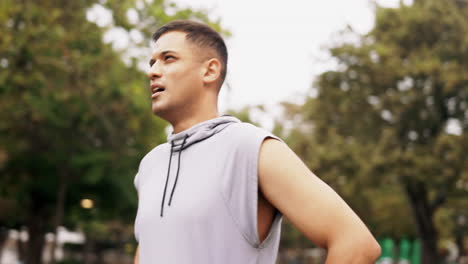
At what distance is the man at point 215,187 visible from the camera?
6.03 feet

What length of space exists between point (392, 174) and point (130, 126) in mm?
12249

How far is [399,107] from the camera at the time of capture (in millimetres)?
27031

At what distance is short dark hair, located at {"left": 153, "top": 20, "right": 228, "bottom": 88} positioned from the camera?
223cm

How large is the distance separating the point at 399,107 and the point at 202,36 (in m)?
25.7

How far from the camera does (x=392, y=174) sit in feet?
86.7

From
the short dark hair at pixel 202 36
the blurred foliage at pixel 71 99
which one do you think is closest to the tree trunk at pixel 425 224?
the blurred foliage at pixel 71 99

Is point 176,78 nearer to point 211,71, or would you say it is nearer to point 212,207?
point 211,71

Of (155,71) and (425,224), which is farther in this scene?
(425,224)

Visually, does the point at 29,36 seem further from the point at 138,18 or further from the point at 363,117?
the point at 363,117

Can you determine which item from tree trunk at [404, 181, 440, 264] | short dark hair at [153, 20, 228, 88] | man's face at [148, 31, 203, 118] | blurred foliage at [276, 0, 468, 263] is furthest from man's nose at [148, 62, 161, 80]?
tree trunk at [404, 181, 440, 264]

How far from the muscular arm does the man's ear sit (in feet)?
1.38

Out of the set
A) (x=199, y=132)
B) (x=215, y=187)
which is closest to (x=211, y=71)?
(x=199, y=132)

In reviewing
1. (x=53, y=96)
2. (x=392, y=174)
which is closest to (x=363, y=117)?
(x=392, y=174)

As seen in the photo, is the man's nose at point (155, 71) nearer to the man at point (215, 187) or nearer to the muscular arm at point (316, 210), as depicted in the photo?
the man at point (215, 187)
